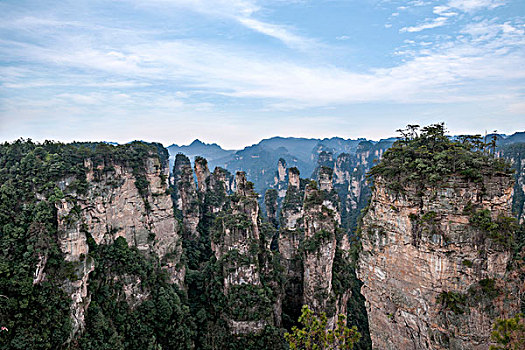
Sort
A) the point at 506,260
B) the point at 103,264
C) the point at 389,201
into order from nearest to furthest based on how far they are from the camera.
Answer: the point at 506,260 → the point at 389,201 → the point at 103,264

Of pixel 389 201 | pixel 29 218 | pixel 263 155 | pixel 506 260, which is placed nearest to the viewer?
pixel 506 260

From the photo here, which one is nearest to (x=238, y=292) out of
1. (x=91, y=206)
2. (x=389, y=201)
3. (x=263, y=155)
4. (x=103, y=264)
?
(x=103, y=264)

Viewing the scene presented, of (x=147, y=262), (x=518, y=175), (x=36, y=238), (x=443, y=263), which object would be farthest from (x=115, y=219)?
(x=518, y=175)

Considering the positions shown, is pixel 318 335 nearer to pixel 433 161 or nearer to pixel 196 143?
pixel 433 161

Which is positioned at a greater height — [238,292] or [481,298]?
[481,298]

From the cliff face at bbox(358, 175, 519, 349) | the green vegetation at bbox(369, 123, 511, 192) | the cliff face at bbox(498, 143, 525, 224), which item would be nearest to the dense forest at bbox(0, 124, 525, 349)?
the green vegetation at bbox(369, 123, 511, 192)

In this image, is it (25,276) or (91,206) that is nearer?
(25,276)

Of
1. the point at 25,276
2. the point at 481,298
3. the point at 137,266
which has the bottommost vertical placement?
the point at 137,266

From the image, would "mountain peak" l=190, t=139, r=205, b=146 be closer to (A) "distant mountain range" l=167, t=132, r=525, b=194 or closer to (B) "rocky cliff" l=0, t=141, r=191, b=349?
(A) "distant mountain range" l=167, t=132, r=525, b=194

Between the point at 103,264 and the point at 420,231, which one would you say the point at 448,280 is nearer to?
the point at 420,231
